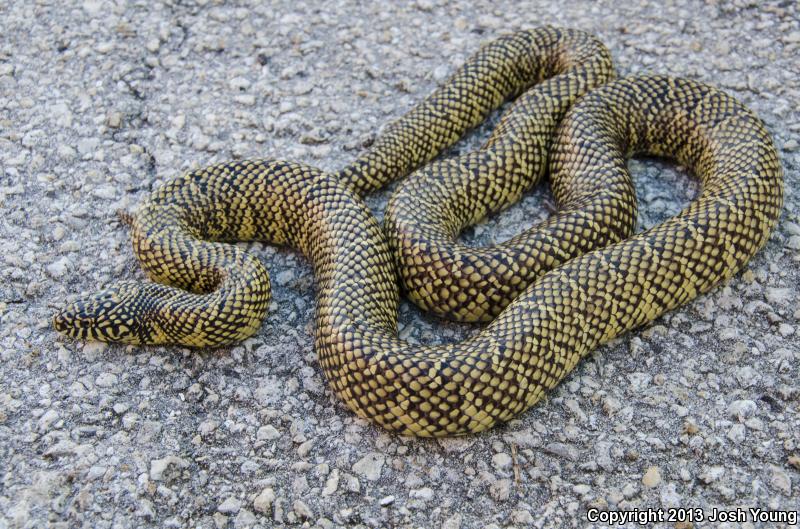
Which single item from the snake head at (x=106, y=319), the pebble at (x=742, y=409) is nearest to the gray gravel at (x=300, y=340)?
the pebble at (x=742, y=409)

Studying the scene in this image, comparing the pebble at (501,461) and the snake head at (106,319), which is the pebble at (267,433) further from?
the pebble at (501,461)

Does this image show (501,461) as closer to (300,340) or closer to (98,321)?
(300,340)

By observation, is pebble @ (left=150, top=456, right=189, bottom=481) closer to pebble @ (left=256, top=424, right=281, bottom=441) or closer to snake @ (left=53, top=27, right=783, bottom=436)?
pebble @ (left=256, top=424, right=281, bottom=441)

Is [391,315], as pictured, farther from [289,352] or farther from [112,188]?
[112,188]

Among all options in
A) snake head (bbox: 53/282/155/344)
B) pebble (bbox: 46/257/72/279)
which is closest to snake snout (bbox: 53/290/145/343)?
snake head (bbox: 53/282/155/344)

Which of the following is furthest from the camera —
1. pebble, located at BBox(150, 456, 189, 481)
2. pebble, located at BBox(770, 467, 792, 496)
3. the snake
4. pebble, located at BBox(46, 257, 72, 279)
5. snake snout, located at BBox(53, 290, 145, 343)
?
pebble, located at BBox(46, 257, 72, 279)

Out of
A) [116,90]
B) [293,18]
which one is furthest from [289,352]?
[293,18]
